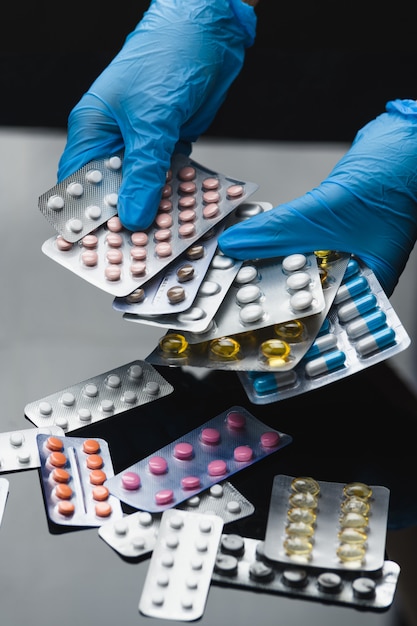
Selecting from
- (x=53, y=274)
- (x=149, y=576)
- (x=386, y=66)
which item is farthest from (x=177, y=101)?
(x=149, y=576)

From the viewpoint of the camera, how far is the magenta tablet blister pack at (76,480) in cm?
135

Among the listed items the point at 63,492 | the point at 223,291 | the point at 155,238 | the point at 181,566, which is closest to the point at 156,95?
the point at 155,238

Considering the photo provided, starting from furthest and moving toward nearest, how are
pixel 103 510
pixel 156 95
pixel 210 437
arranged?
1. pixel 156 95
2. pixel 210 437
3. pixel 103 510

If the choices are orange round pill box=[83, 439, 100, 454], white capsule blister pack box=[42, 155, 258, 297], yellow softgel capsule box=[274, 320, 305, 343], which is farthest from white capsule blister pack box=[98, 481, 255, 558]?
white capsule blister pack box=[42, 155, 258, 297]

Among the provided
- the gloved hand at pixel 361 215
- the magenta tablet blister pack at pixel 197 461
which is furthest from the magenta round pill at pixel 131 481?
the gloved hand at pixel 361 215

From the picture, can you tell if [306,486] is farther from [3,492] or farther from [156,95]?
[156,95]

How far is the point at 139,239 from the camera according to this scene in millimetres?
1580

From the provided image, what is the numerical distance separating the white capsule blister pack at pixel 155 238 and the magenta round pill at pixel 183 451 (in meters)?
0.26

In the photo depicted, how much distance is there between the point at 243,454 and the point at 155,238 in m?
0.40

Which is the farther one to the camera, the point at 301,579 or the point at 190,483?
the point at 190,483

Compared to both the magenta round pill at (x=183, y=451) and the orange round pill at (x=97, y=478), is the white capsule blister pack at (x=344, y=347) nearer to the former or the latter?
the magenta round pill at (x=183, y=451)

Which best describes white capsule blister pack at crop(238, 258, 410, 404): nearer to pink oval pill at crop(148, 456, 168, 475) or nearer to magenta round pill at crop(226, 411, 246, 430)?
magenta round pill at crop(226, 411, 246, 430)

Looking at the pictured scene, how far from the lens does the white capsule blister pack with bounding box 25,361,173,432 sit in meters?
1.50

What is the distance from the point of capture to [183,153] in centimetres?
178
